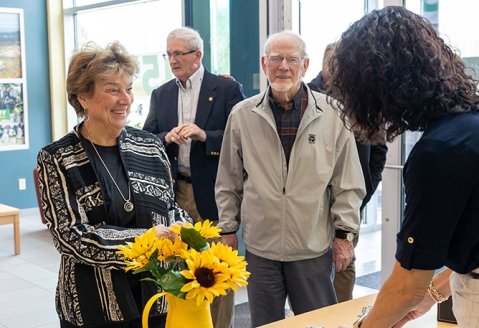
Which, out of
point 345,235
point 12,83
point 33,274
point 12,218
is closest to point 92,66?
point 345,235

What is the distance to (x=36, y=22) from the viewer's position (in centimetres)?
787

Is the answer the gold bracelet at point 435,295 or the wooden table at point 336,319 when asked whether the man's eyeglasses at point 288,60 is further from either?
the gold bracelet at point 435,295

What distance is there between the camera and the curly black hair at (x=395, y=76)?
1357 mm

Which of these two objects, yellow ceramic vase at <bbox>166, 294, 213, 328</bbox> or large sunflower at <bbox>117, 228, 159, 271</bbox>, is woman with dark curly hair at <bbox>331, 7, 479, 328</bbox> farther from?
large sunflower at <bbox>117, 228, 159, 271</bbox>

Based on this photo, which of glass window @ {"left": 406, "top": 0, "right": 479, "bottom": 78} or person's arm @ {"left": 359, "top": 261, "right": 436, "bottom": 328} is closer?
person's arm @ {"left": 359, "top": 261, "right": 436, "bottom": 328}

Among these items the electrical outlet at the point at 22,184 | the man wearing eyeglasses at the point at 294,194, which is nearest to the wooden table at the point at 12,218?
the electrical outlet at the point at 22,184

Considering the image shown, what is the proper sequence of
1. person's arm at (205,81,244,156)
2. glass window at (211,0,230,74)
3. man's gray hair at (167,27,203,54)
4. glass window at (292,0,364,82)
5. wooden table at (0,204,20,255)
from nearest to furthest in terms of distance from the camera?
person's arm at (205,81,244,156) < man's gray hair at (167,27,203,54) < glass window at (292,0,364,82) < glass window at (211,0,230,74) < wooden table at (0,204,20,255)

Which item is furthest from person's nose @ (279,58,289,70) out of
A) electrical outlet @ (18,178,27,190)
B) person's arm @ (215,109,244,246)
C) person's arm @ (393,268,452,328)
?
electrical outlet @ (18,178,27,190)

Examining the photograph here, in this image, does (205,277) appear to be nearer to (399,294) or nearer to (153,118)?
(399,294)

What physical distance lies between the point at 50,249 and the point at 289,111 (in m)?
4.19

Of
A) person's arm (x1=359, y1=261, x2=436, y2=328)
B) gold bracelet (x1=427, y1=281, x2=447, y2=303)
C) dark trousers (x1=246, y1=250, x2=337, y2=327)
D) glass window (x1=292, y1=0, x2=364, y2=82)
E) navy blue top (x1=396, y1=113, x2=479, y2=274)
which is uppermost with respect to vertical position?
glass window (x1=292, y1=0, x2=364, y2=82)

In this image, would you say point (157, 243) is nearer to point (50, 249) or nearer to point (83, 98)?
point (83, 98)

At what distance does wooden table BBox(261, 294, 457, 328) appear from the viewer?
1.98 metres

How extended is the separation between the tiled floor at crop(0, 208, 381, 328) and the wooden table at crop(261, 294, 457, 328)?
94.2 inches
